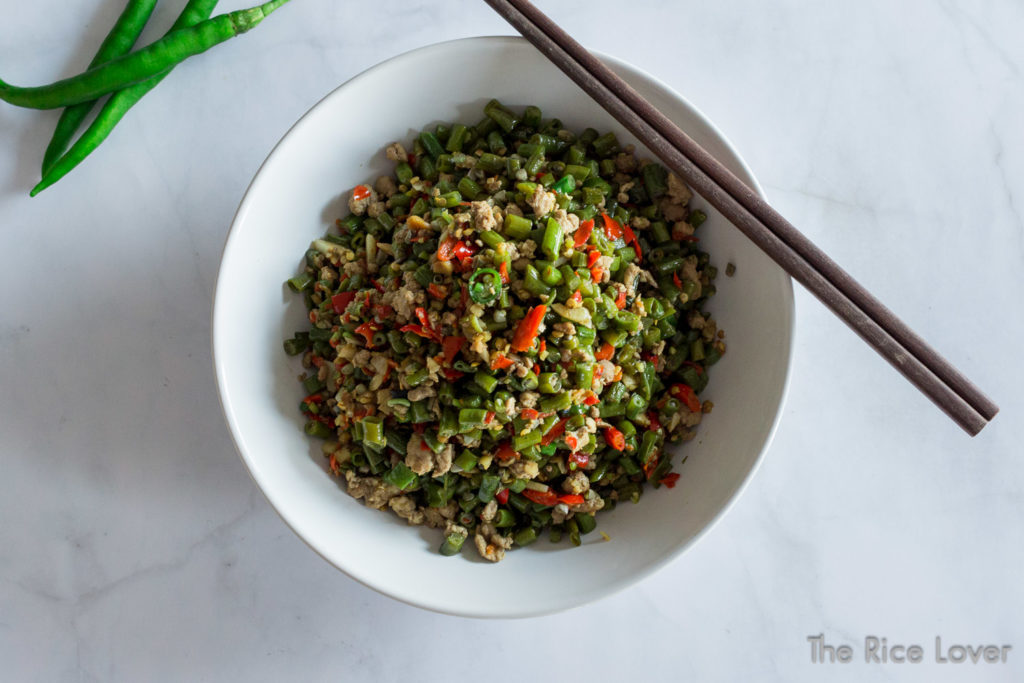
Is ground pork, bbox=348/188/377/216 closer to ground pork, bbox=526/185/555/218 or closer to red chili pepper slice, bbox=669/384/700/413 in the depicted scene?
ground pork, bbox=526/185/555/218

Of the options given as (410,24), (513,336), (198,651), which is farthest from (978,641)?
(410,24)

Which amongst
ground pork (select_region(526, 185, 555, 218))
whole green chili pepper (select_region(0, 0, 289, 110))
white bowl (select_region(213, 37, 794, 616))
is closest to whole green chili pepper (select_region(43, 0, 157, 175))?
whole green chili pepper (select_region(0, 0, 289, 110))

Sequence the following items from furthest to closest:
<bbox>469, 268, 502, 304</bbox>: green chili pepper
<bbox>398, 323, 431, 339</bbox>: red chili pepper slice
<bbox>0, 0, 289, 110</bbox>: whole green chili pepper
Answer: <bbox>0, 0, 289, 110</bbox>: whole green chili pepper, <bbox>398, 323, 431, 339</bbox>: red chili pepper slice, <bbox>469, 268, 502, 304</bbox>: green chili pepper

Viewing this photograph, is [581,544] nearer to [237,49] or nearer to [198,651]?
[198,651]

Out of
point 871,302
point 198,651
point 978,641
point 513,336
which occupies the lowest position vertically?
point 198,651

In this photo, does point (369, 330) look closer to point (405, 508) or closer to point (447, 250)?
point (447, 250)

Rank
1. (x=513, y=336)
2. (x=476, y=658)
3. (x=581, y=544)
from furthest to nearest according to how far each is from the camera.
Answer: (x=476, y=658) < (x=581, y=544) < (x=513, y=336)
